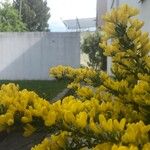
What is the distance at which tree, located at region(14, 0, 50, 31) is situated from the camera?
1954 inches

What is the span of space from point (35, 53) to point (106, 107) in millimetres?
17911

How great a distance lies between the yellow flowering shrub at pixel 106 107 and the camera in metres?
1.71

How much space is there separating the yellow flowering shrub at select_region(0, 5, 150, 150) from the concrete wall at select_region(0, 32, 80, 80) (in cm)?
1666

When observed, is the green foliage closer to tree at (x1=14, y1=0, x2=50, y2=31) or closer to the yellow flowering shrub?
the yellow flowering shrub

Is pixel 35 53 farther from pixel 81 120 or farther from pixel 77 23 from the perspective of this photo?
pixel 81 120

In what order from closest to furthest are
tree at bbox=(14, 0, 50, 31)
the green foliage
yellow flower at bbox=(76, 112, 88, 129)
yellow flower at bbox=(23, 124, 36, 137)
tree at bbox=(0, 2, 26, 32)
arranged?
yellow flower at bbox=(76, 112, 88, 129) → yellow flower at bbox=(23, 124, 36, 137) → the green foliage → tree at bbox=(0, 2, 26, 32) → tree at bbox=(14, 0, 50, 31)

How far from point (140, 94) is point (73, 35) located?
17.4 m

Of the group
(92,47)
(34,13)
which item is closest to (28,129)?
(92,47)

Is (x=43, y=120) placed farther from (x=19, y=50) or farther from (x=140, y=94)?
(x=19, y=50)

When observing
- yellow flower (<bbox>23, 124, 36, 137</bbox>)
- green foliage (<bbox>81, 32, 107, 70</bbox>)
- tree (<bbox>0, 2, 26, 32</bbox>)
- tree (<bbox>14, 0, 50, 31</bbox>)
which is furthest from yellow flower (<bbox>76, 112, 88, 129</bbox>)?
tree (<bbox>14, 0, 50, 31</bbox>)

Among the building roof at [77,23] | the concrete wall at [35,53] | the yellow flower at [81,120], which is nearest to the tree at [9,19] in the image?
the building roof at [77,23]

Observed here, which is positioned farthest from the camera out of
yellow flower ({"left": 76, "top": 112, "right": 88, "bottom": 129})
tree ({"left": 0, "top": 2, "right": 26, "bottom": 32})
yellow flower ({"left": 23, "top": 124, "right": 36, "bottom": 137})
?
tree ({"left": 0, "top": 2, "right": 26, "bottom": 32})

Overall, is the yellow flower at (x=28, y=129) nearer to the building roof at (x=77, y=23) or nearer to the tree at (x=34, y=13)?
the building roof at (x=77, y=23)

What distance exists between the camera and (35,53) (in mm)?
19859
